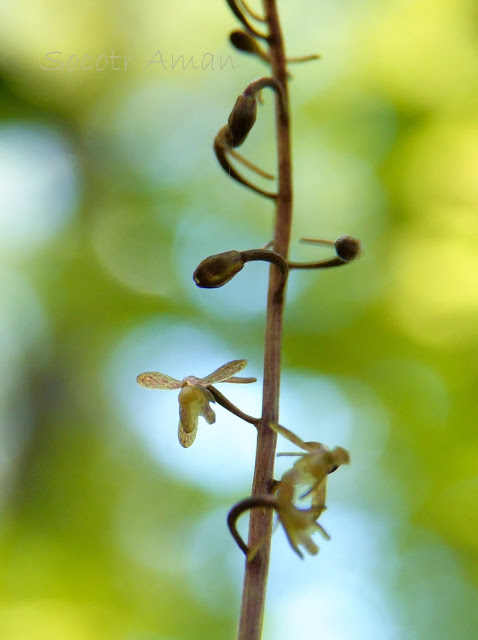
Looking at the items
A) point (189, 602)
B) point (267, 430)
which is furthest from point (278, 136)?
point (189, 602)

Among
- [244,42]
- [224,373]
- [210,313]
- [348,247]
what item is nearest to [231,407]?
[224,373]

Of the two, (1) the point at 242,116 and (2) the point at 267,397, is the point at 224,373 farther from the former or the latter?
(1) the point at 242,116

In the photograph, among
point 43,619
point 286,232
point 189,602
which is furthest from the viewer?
point 189,602

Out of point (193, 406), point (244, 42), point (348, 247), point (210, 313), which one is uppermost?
point (210, 313)

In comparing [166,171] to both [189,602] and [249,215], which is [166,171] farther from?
[189,602]

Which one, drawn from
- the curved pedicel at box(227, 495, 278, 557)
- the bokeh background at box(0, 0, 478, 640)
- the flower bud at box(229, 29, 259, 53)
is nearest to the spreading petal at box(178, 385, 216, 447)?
the curved pedicel at box(227, 495, 278, 557)

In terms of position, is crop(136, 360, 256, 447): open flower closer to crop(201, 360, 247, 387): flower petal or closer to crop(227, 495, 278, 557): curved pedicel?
crop(201, 360, 247, 387): flower petal

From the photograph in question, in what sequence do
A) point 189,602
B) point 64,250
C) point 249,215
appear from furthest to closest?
point 64,250 < point 249,215 < point 189,602
